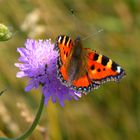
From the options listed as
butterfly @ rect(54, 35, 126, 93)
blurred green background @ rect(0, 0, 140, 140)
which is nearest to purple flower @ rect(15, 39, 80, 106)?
butterfly @ rect(54, 35, 126, 93)

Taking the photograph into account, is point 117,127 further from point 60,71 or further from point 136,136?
point 60,71

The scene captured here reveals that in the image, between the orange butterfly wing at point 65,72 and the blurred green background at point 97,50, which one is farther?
the blurred green background at point 97,50

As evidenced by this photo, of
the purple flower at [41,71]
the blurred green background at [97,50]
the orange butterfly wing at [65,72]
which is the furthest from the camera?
the blurred green background at [97,50]

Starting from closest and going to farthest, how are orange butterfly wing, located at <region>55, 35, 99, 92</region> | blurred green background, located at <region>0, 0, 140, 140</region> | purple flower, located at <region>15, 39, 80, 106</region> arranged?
1. orange butterfly wing, located at <region>55, 35, 99, 92</region>
2. purple flower, located at <region>15, 39, 80, 106</region>
3. blurred green background, located at <region>0, 0, 140, 140</region>

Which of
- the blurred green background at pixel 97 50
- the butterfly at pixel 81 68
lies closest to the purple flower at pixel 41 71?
the butterfly at pixel 81 68

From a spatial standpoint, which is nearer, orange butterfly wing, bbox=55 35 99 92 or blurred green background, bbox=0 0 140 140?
orange butterfly wing, bbox=55 35 99 92

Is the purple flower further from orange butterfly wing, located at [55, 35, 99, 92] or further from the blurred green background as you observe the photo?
the blurred green background

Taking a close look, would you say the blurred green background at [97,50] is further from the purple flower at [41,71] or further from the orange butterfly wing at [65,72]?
the orange butterfly wing at [65,72]

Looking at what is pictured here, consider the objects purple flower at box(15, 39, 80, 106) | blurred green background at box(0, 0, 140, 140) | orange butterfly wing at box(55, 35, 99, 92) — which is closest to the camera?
orange butterfly wing at box(55, 35, 99, 92)
